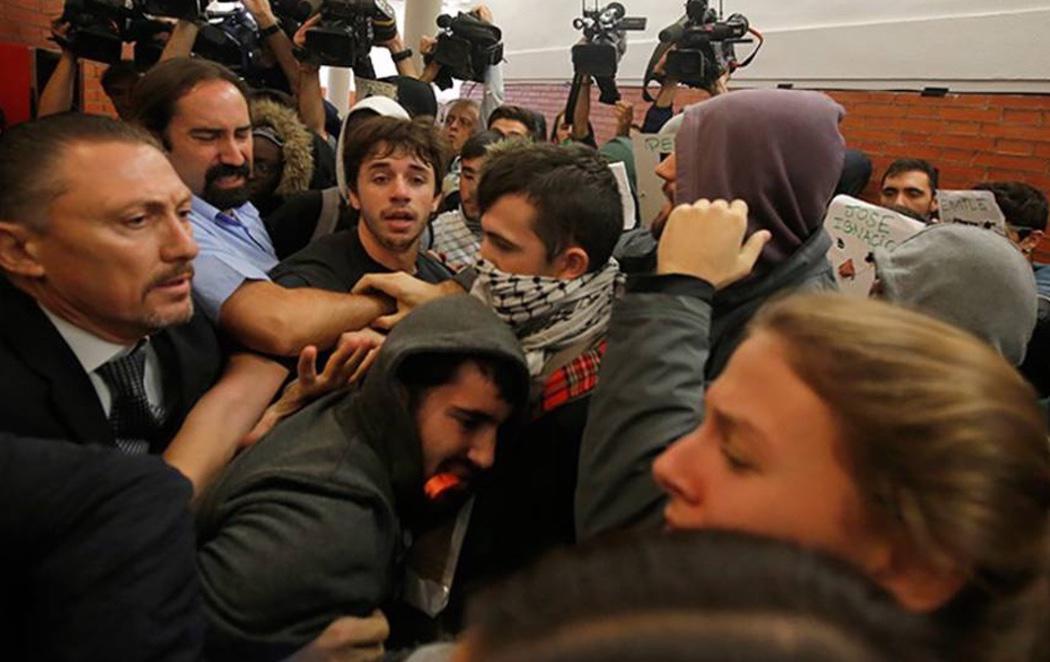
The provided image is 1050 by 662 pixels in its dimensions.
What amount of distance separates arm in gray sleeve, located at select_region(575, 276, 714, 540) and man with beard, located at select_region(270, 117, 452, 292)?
0.96 meters

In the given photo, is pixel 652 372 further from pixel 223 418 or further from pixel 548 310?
pixel 223 418

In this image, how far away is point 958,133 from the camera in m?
5.16

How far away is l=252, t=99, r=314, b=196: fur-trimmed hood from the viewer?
2.62 meters

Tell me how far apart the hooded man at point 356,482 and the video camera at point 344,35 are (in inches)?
87.7

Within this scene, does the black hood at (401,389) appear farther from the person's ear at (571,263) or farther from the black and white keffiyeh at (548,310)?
the person's ear at (571,263)

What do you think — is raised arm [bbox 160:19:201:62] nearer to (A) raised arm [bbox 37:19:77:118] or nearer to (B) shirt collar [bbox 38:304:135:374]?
(A) raised arm [bbox 37:19:77:118]

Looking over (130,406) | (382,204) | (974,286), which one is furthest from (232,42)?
(974,286)

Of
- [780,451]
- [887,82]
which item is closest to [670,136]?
[780,451]

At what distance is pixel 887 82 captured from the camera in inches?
218

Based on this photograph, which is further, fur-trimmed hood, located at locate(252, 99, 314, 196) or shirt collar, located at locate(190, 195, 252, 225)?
fur-trimmed hood, located at locate(252, 99, 314, 196)

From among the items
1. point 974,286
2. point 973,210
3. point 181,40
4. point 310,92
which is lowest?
point 973,210

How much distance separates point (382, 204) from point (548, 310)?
781mm

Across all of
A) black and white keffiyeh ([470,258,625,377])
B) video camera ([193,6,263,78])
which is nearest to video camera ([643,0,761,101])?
video camera ([193,6,263,78])

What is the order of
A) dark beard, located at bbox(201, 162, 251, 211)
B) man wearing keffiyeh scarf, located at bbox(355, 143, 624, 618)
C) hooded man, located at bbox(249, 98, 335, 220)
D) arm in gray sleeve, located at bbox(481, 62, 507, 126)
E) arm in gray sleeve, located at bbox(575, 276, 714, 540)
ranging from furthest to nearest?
1. arm in gray sleeve, located at bbox(481, 62, 507, 126)
2. hooded man, located at bbox(249, 98, 335, 220)
3. dark beard, located at bbox(201, 162, 251, 211)
4. man wearing keffiyeh scarf, located at bbox(355, 143, 624, 618)
5. arm in gray sleeve, located at bbox(575, 276, 714, 540)
